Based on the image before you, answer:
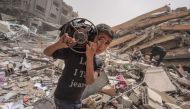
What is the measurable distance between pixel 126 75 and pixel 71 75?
6647 mm

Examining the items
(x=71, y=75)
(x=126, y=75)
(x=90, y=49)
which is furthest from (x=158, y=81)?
(x=90, y=49)

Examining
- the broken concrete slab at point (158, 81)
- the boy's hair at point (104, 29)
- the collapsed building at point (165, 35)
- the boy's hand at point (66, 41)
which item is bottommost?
the broken concrete slab at point (158, 81)

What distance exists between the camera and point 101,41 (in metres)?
2.37

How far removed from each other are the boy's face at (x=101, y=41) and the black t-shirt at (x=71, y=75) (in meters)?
0.17

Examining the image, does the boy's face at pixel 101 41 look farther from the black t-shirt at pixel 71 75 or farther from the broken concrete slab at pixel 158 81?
the broken concrete slab at pixel 158 81

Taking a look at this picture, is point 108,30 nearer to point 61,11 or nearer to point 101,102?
point 101,102

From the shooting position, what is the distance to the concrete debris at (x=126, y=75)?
6152 millimetres

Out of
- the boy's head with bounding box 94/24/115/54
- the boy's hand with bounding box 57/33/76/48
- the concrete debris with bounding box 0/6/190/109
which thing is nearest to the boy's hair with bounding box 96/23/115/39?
the boy's head with bounding box 94/24/115/54

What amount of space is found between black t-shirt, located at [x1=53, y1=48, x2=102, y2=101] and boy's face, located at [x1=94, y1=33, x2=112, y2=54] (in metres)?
→ 0.17

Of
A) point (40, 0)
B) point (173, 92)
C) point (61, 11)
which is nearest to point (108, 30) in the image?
point (173, 92)

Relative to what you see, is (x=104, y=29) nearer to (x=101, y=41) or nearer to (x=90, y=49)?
(x=101, y=41)

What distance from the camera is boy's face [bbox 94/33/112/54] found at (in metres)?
2.35

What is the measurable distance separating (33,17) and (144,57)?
59.8 feet

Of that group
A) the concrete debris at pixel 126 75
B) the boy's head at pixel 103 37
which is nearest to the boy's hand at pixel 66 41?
the boy's head at pixel 103 37
